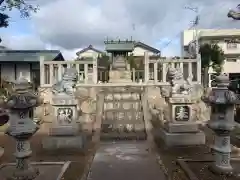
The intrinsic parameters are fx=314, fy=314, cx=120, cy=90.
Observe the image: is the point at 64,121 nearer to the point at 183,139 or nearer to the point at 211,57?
the point at 183,139

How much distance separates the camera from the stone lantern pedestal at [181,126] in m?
8.63

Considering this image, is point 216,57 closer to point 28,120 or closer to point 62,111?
point 62,111

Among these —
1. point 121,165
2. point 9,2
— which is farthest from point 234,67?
point 121,165

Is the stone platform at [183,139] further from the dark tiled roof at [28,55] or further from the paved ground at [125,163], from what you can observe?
the dark tiled roof at [28,55]

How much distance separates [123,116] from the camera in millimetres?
11180

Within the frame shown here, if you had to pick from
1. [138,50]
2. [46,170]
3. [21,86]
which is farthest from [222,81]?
[138,50]

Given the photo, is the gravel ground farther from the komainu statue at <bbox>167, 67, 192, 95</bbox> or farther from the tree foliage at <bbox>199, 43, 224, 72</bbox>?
the tree foliage at <bbox>199, 43, 224, 72</bbox>

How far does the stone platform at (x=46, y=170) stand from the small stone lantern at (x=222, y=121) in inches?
117

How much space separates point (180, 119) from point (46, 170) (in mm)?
4177

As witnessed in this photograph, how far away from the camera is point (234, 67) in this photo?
4006 centimetres

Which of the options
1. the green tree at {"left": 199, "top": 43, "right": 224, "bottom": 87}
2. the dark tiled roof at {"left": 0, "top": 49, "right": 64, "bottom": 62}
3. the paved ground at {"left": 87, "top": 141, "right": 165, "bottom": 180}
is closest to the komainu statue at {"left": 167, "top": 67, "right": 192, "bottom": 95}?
the paved ground at {"left": 87, "top": 141, "right": 165, "bottom": 180}

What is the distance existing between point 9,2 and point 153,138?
12.9m

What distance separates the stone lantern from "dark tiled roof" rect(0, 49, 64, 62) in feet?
62.0

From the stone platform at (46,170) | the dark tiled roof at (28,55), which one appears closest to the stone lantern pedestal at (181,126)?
the stone platform at (46,170)
